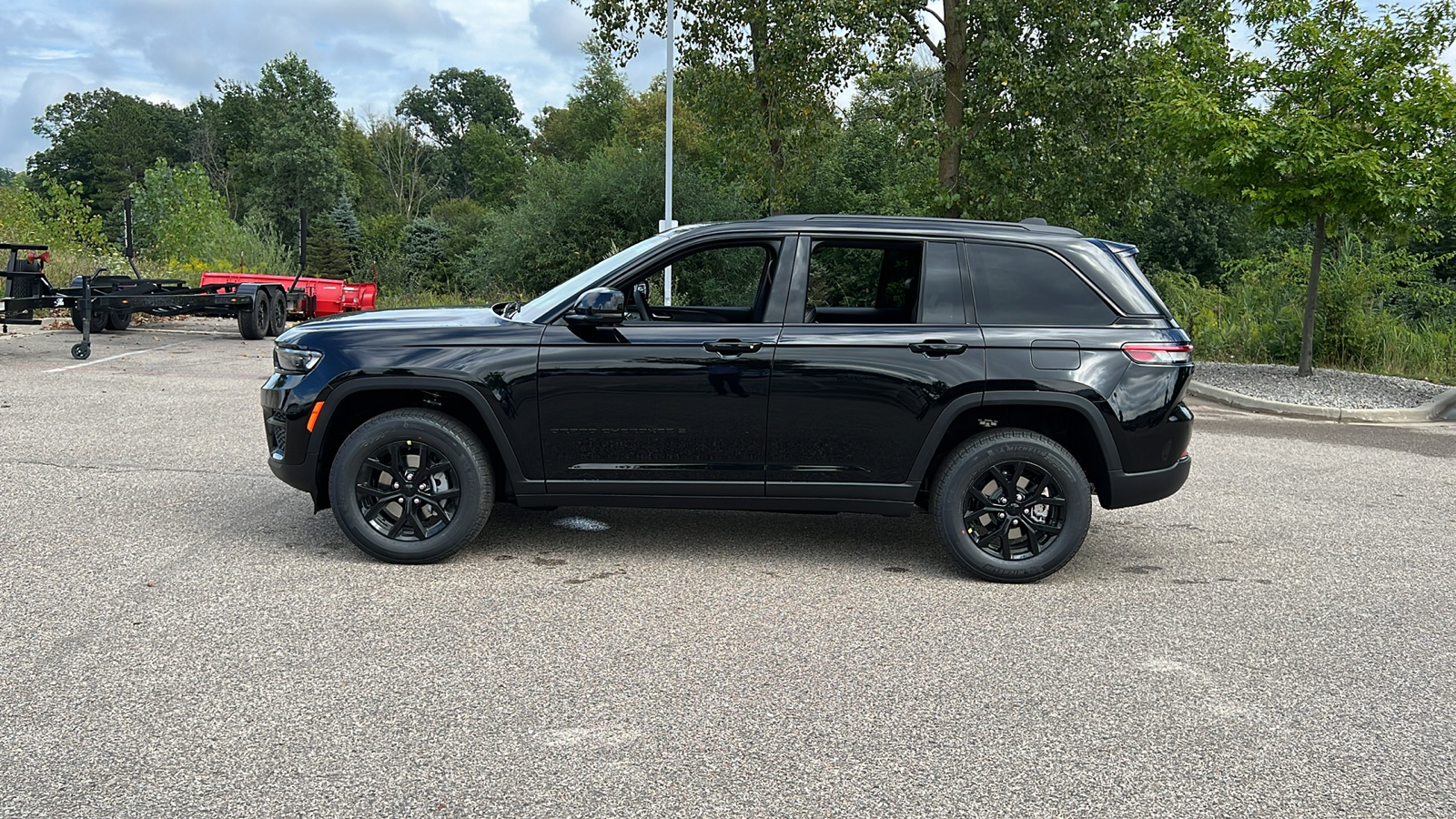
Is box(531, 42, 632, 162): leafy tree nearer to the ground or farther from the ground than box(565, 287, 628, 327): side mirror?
farther from the ground

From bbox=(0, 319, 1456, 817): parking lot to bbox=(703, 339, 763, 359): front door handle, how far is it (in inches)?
43.0

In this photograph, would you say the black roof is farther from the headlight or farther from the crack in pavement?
the crack in pavement

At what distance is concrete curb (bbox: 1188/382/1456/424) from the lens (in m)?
12.5

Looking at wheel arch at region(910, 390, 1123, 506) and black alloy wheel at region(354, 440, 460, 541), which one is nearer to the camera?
wheel arch at region(910, 390, 1123, 506)

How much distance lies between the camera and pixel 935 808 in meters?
3.24

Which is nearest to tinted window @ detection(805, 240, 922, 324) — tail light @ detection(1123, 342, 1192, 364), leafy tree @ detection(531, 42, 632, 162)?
tail light @ detection(1123, 342, 1192, 364)

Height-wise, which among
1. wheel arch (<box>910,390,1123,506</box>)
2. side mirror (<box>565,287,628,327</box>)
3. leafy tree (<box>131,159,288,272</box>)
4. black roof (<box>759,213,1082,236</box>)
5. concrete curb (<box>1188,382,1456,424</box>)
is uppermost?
leafy tree (<box>131,159,288,272</box>)

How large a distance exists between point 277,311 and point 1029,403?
15.8m

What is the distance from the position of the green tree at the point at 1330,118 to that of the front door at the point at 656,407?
10621 millimetres

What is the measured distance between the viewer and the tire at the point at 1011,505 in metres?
5.45

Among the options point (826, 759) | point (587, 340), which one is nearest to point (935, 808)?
point (826, 759)

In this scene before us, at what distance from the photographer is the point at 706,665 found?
4.36 m

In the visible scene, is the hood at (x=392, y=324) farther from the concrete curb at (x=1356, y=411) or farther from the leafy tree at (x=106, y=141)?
the leafy tree at (x=106, y=141)

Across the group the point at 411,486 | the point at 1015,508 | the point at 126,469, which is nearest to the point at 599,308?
the point at 411,486
